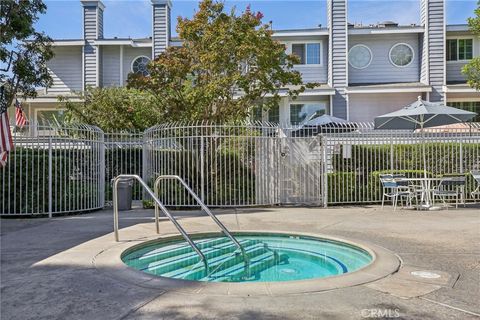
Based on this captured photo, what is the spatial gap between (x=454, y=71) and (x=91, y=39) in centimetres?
1914

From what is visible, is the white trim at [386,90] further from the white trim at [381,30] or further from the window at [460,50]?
the white trim at [381,30]

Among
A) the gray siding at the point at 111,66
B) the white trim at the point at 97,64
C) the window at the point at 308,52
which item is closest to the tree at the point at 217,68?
the window at the point at 308,52

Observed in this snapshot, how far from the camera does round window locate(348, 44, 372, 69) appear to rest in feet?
71.6

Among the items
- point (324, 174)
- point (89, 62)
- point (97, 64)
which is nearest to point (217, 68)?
point (324, 174)

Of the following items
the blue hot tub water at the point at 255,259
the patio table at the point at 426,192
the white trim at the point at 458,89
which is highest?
the white trim at the point at 458,89

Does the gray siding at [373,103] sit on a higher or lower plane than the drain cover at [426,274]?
higher

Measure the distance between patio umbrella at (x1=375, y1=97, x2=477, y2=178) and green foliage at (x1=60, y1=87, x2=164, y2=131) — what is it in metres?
8.80

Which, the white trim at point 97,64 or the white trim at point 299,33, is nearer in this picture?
the white trim at point 299,33

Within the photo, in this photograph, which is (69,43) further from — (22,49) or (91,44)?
(22,49)

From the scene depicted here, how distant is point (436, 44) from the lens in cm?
2072

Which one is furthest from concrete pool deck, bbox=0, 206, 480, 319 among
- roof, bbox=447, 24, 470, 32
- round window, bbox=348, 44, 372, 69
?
roof, bbox=447, 24, 470, 32

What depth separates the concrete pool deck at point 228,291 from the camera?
4047mm

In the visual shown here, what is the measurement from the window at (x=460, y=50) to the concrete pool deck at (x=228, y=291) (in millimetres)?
14953

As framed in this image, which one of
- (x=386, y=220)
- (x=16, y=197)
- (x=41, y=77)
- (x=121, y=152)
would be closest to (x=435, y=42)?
(x=386, y=220)
